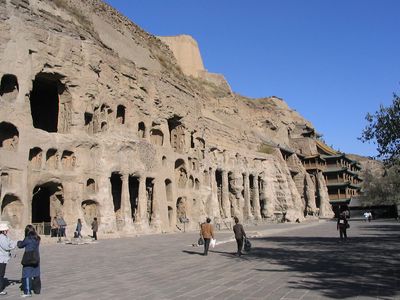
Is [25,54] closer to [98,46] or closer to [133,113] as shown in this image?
[98,46]

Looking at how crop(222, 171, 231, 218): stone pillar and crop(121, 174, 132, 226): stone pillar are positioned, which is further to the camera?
crop(222, 171, 231, 218): stone pillar

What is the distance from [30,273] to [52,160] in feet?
61.3

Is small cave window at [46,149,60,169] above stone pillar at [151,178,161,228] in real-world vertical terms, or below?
above

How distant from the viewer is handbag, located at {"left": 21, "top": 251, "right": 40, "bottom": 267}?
28.3ft

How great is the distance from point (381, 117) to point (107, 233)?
18472mm

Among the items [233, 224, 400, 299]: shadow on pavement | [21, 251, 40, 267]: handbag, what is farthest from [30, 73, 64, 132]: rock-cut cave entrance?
[21, 251, 40, 267]: handbag

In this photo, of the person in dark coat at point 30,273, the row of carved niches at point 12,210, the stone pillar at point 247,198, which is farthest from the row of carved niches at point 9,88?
the stone pillar at point 247,198

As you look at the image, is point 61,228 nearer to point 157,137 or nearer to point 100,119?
point 100,119

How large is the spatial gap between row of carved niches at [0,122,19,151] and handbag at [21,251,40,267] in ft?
55.5

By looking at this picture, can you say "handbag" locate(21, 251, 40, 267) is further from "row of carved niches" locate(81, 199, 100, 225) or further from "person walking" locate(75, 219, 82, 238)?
"row of carved niches" locate(81, 199, 100, 225)

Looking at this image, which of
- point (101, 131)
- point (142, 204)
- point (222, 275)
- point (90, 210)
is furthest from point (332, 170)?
point (222, 275)

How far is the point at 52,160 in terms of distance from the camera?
2634 cm

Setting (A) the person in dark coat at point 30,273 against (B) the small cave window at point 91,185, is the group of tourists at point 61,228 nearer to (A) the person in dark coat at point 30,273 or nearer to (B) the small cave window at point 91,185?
(B) the small cave window at point 91,185

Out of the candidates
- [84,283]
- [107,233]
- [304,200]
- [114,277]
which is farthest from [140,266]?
Answer: [304,200]
